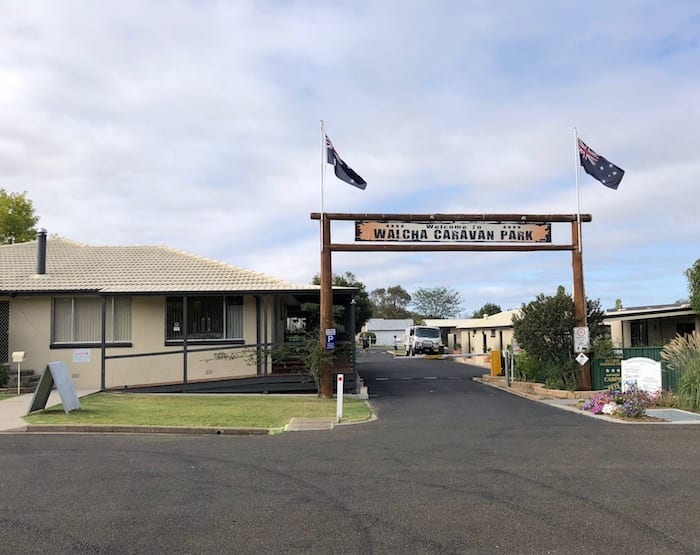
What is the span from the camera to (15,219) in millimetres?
37031

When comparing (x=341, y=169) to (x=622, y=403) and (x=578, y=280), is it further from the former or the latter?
(x=622, y=403)

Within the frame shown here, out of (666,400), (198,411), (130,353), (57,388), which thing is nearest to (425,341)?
(130,353)

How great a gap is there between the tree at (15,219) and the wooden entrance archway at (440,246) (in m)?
24.8

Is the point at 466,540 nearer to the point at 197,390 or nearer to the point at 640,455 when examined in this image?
the point at 640,455

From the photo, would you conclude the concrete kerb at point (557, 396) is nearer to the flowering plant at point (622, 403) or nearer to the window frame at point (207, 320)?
the flowering plant at point (622, 403)

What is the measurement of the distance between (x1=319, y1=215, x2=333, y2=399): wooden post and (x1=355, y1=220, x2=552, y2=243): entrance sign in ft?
3.12

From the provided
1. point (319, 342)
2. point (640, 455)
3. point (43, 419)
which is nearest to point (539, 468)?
point (640, 455)

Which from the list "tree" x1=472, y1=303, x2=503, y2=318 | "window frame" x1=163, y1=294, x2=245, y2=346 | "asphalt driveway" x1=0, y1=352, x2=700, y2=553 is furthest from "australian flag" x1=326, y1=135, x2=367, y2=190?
"tree" x1=472, y1=303, x2=503, y2=318

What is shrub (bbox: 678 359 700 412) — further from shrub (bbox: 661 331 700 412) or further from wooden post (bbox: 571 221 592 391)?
wooden post (bbox: 571 221 592 391)

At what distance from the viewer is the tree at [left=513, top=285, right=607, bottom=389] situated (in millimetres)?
20281

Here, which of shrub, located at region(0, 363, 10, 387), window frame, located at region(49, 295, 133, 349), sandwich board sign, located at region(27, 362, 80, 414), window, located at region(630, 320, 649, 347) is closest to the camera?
sandwich board sign, located at region(27, 362, 80, 414)

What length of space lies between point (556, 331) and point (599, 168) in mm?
5020

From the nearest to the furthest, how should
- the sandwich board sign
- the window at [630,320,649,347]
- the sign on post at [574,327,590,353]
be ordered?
the sandwich board sign
the sign on post at [574,327,590,353]
the window at [630,320,649,347]

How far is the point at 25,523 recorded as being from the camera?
19.9ft
